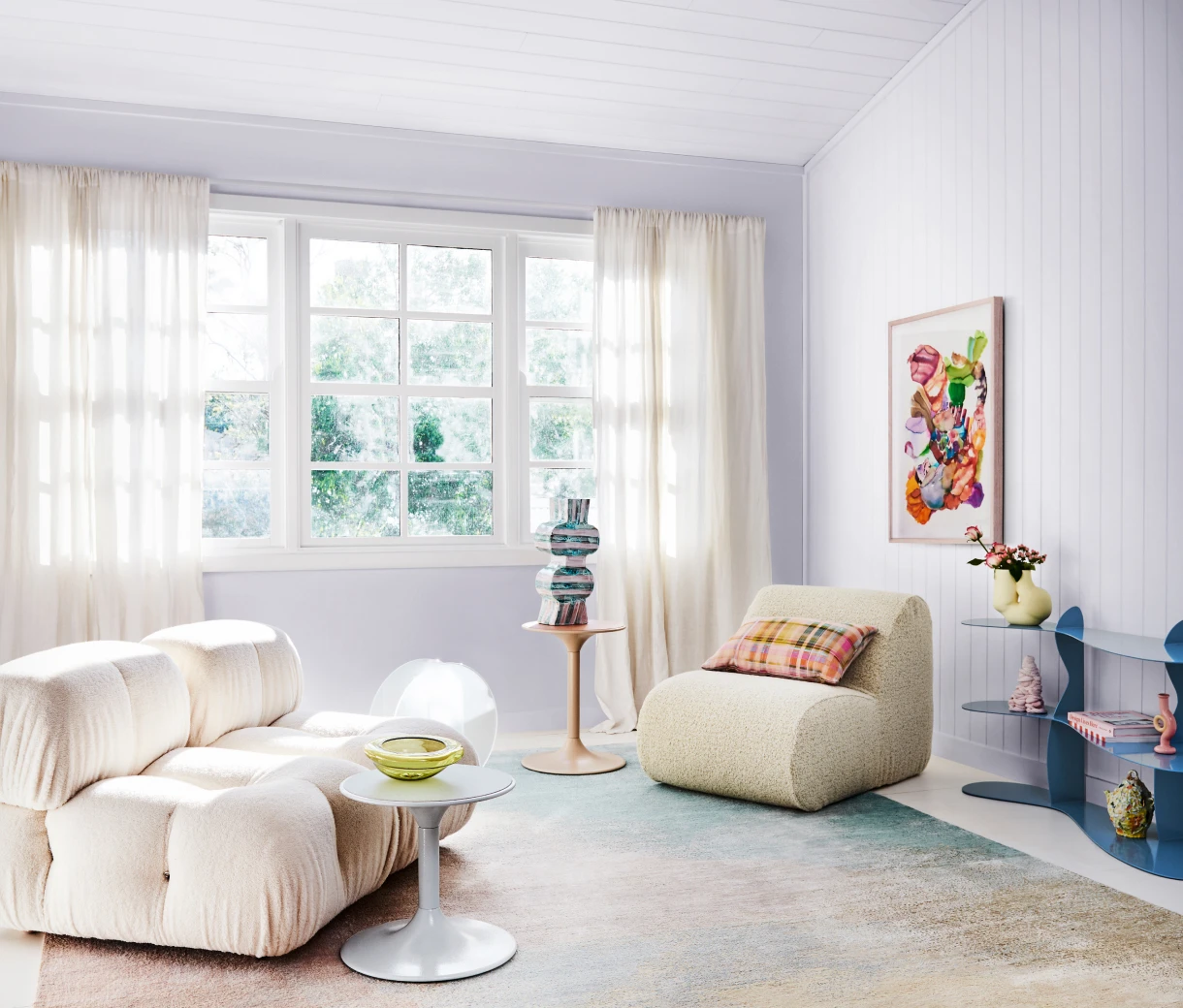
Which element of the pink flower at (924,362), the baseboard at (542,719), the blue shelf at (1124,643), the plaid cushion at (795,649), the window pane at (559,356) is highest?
the window pane at (559,356)

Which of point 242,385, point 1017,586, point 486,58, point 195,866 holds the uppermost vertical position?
point 486,58

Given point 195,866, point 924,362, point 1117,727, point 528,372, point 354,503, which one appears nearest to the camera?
point 195,866

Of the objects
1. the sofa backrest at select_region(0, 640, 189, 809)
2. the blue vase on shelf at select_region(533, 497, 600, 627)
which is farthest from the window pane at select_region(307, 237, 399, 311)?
the sofa backrest at select_region(0, 640, 189, 809)

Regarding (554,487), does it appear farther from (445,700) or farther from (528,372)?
(445,700)

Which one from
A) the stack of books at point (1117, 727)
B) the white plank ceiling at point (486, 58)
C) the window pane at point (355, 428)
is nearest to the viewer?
the stack of books at point (1117, 727)

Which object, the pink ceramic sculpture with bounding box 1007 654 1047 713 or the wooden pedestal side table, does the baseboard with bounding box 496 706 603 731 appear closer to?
the wooden pedestal side table

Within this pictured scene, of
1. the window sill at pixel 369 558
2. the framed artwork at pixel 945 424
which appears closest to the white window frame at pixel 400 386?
the window sill at pixel 369 558

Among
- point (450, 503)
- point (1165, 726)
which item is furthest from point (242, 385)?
point (1165, 726)

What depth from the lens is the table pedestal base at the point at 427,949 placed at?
2250 mm

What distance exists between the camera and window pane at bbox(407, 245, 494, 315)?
193 inches

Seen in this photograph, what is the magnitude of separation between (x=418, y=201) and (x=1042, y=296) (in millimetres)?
2646

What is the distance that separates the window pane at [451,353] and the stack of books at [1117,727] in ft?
9.51

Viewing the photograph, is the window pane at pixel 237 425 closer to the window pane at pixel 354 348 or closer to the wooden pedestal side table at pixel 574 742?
the window pane at pixel 354 348

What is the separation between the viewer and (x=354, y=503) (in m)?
4.81
